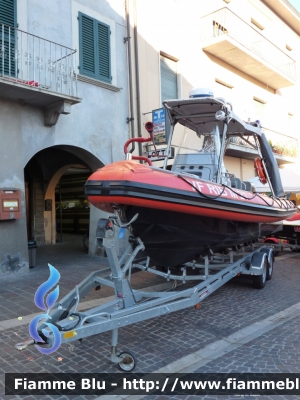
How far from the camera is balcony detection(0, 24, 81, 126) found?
23.3ft

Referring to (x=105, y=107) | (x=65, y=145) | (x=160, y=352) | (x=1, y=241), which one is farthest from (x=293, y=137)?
(x=160, y=352)

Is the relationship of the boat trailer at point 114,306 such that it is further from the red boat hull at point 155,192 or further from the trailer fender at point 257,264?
the trailer fender at point 257,264

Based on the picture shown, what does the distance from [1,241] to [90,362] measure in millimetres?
4423

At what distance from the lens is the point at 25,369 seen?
3.57 metres

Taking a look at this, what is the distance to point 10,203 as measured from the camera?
736 cm

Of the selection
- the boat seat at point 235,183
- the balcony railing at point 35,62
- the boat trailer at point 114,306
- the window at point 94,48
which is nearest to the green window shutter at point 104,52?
the window at point 94,48

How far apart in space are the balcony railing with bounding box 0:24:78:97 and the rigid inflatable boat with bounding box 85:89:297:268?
3142 millimetres

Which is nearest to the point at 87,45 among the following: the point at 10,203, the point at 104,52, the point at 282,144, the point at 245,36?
the point at 104,52

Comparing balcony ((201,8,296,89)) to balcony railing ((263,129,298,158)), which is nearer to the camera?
balcony ((201,8,296,89))

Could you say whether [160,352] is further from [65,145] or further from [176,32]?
[176,32]

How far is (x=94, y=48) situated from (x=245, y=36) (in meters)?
8.36

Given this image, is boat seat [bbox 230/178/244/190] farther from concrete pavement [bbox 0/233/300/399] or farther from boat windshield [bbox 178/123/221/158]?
concrete pavement [bbox 0/233/300/399]

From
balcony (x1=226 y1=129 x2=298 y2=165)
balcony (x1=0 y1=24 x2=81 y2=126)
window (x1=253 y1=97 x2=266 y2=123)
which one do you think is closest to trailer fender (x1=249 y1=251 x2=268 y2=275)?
balcony (x1=0 y1=24 x2=81 y2=126)

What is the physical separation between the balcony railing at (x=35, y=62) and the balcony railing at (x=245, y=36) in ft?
21.8
